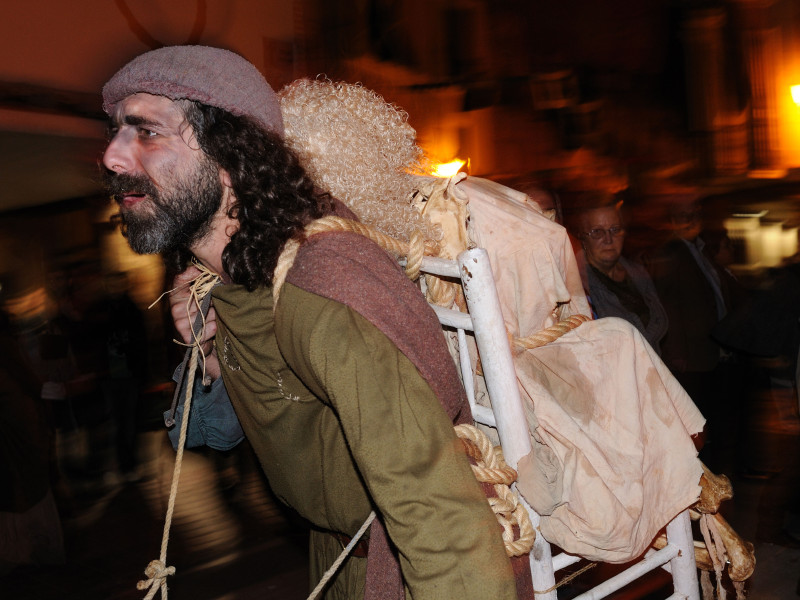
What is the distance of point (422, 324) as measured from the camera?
1.34m

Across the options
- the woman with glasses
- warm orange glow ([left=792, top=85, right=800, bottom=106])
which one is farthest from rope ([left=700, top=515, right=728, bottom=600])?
warm orange glow ([left=792, top=85, right=800, bottom=106])

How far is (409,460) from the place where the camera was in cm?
122

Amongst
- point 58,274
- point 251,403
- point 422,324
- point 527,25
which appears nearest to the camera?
point 422,324

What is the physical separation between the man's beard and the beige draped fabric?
0.54m

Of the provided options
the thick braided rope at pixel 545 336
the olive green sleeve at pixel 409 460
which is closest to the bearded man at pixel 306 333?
the olive green sleeve at pixel 409 460

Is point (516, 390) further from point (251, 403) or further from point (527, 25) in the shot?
point (527, 25)

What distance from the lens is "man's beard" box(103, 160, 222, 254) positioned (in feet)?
5.37

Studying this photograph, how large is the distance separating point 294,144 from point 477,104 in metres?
8.04

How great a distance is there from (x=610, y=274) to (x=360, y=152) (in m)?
2.92

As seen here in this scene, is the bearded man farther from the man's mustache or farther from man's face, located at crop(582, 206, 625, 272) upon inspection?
man's face, located at crop(582, 206, 625, 272)

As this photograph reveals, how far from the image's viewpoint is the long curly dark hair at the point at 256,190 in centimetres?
148

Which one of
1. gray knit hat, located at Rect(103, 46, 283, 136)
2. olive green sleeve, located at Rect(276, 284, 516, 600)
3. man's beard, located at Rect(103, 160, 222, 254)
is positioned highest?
gray knit hat, located at Rect(103, 46, 283, 136)

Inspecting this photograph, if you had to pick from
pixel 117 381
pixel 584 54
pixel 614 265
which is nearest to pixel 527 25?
pixel 584 54

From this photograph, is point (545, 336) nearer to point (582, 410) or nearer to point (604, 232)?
point (582, 410)
